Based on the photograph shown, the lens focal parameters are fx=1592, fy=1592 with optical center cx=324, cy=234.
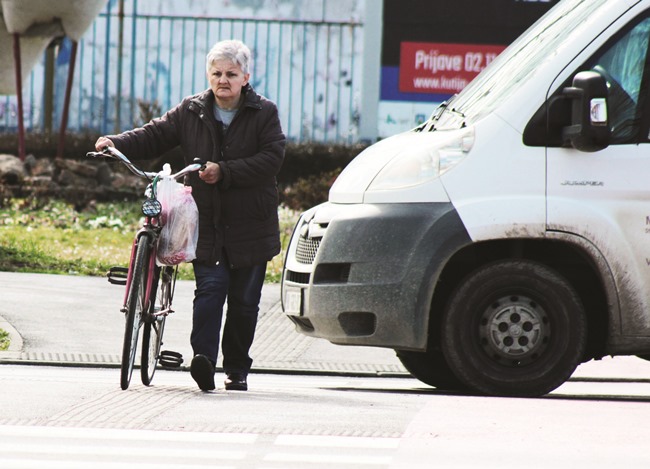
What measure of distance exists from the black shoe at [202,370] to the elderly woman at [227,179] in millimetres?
129

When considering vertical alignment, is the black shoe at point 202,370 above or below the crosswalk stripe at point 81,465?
above

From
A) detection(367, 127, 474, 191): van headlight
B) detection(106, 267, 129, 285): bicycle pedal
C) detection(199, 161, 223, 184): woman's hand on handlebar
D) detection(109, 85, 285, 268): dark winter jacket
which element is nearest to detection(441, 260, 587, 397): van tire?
detection(367, 127, 474, 191): van headlight

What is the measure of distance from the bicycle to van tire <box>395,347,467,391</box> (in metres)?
1.36

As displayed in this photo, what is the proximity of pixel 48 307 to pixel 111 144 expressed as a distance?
3.70m

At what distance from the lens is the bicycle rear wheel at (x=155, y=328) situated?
7.41 metres

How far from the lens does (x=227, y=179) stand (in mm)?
7441

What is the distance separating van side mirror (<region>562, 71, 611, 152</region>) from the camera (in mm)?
6980

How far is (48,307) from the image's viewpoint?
10.9 meters

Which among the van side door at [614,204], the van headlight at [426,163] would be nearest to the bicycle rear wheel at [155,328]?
the van headlight at [426,163]

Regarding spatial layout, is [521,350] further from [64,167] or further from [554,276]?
[64,167]

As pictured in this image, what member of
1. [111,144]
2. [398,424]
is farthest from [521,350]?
[111,144]

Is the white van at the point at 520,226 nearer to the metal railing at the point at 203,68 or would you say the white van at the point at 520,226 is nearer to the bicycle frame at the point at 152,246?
the bicycle frame at the point at 152,246

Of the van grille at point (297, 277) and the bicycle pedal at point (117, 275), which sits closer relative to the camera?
the bicycle pedal at point (117, 275)

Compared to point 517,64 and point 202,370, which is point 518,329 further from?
point 202,370
